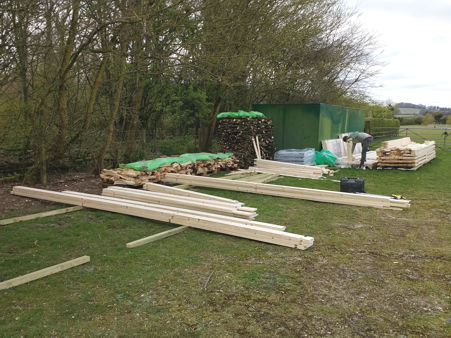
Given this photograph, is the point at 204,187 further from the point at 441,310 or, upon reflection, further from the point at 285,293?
the point at 441,310

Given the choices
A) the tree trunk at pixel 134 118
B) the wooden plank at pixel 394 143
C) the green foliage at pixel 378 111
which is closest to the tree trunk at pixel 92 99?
the tree trunk at pixel 134 118

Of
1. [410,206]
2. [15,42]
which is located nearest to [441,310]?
[410,206]

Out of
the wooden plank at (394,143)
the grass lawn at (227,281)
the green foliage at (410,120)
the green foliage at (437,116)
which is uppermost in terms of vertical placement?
the green foliage at (437,116)

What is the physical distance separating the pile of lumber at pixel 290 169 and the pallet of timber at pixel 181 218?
6.14 metres

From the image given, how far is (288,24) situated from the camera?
14.2 meters

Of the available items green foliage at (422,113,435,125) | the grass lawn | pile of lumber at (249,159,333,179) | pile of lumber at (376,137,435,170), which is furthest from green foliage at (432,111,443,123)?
the grass lawn

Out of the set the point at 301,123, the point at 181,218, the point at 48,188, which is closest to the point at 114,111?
the point at 48,188

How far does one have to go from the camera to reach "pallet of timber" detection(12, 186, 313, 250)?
493cm

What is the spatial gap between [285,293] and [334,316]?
55 centimetres

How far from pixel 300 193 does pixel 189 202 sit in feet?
8.93

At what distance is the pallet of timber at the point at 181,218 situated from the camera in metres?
4.93

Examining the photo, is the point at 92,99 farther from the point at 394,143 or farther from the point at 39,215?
the point at 394,143

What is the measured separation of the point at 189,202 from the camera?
665 cm

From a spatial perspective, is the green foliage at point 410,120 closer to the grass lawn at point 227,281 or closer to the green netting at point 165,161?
the green netting at point 165,161
